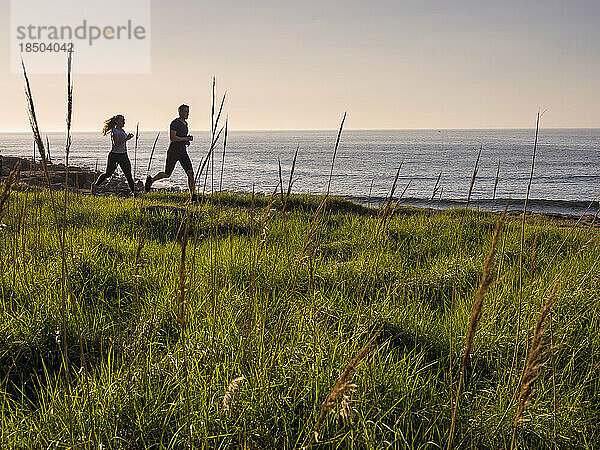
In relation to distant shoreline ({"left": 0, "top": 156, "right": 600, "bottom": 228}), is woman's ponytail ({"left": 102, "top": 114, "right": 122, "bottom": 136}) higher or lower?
higher

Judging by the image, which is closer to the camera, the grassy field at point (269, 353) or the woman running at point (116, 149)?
the grassy field at point (269, 353)

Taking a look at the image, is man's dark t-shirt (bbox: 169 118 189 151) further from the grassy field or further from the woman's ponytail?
the grassy field

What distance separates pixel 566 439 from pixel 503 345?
0.84 meters

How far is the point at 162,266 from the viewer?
454 centimetres

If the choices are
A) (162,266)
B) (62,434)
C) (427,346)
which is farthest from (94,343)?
(427,346)

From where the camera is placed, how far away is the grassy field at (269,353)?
2242mm

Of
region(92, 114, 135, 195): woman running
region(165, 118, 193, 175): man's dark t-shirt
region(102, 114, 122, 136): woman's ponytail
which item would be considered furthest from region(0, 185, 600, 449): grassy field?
region(102, 114, 122, 136): woman's ponytail

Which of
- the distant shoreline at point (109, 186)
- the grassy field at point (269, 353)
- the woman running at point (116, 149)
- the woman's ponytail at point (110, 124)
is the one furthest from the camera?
the distant shoreline at point (109, 186)

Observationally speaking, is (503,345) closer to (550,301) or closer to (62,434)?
(550,301)

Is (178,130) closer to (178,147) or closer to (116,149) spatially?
(178,147)

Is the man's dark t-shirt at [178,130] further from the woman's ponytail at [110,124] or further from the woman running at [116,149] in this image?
the woman's ponytail at [110,124]

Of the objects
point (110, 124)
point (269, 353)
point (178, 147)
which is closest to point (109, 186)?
point (110, 124)

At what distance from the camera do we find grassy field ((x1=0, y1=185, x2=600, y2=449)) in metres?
2.24

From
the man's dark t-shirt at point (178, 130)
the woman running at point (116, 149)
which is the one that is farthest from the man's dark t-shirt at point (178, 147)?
the woman running at point (116, 149)
